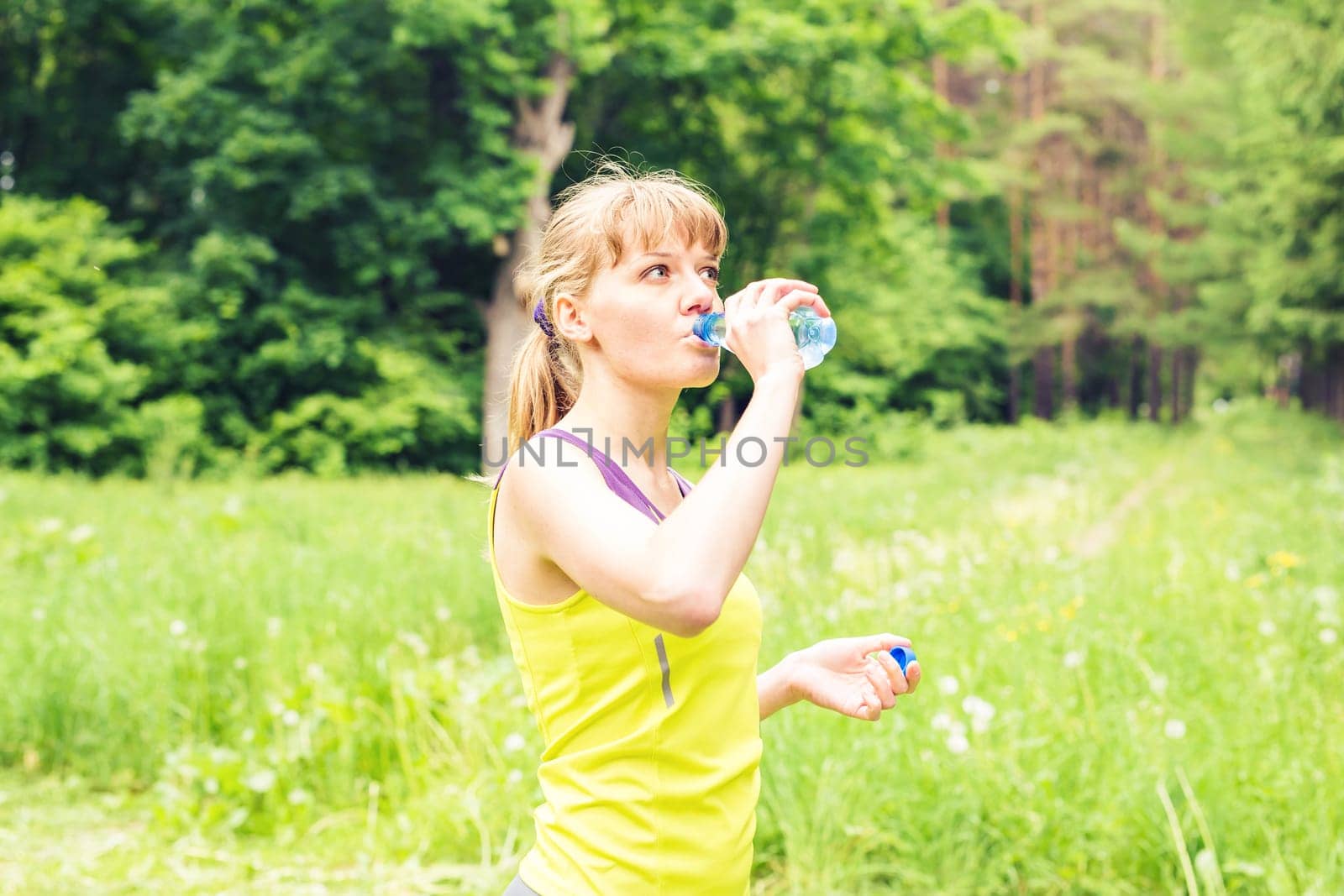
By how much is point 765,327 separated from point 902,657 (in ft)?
1.71

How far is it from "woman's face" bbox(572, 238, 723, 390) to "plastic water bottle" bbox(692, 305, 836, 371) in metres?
0.02

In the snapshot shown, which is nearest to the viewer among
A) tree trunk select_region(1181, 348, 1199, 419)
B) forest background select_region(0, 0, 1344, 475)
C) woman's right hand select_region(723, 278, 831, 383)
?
woman's right hand select_region(723, 278, 831, 383)

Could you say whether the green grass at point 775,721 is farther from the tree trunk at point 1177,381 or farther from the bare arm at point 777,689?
the tree trunk at point 1177,381

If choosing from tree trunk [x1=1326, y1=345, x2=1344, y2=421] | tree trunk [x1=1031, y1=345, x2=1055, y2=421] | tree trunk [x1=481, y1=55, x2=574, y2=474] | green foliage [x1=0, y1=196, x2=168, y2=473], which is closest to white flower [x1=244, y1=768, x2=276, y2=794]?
green foliage [x1=0, y1=196, x2=168, y2=473]

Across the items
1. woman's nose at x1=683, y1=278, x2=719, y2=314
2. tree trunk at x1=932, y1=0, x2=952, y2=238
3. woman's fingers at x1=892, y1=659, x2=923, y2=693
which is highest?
tree trunk at x1=932, y1=0, x2=952, y2=238

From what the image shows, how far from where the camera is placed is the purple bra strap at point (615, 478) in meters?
1.53

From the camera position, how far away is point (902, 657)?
1627 mm

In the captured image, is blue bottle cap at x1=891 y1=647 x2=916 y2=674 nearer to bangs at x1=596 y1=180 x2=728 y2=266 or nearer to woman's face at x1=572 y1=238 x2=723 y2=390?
woman's face at x1=572 y1=238 x2=723 y2=390

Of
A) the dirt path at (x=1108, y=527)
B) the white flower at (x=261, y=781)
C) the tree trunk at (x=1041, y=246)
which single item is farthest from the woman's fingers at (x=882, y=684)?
the tree trunk at (x=1041, y=246)

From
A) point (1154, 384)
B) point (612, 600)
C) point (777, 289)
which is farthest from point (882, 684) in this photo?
point (1154, 384)

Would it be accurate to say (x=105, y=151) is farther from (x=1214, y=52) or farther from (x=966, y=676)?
(x=1214, y=52)

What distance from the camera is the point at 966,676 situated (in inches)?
156

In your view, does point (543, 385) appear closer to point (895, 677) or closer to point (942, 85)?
point (895, 677)

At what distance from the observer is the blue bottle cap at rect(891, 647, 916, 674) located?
1.61 m
